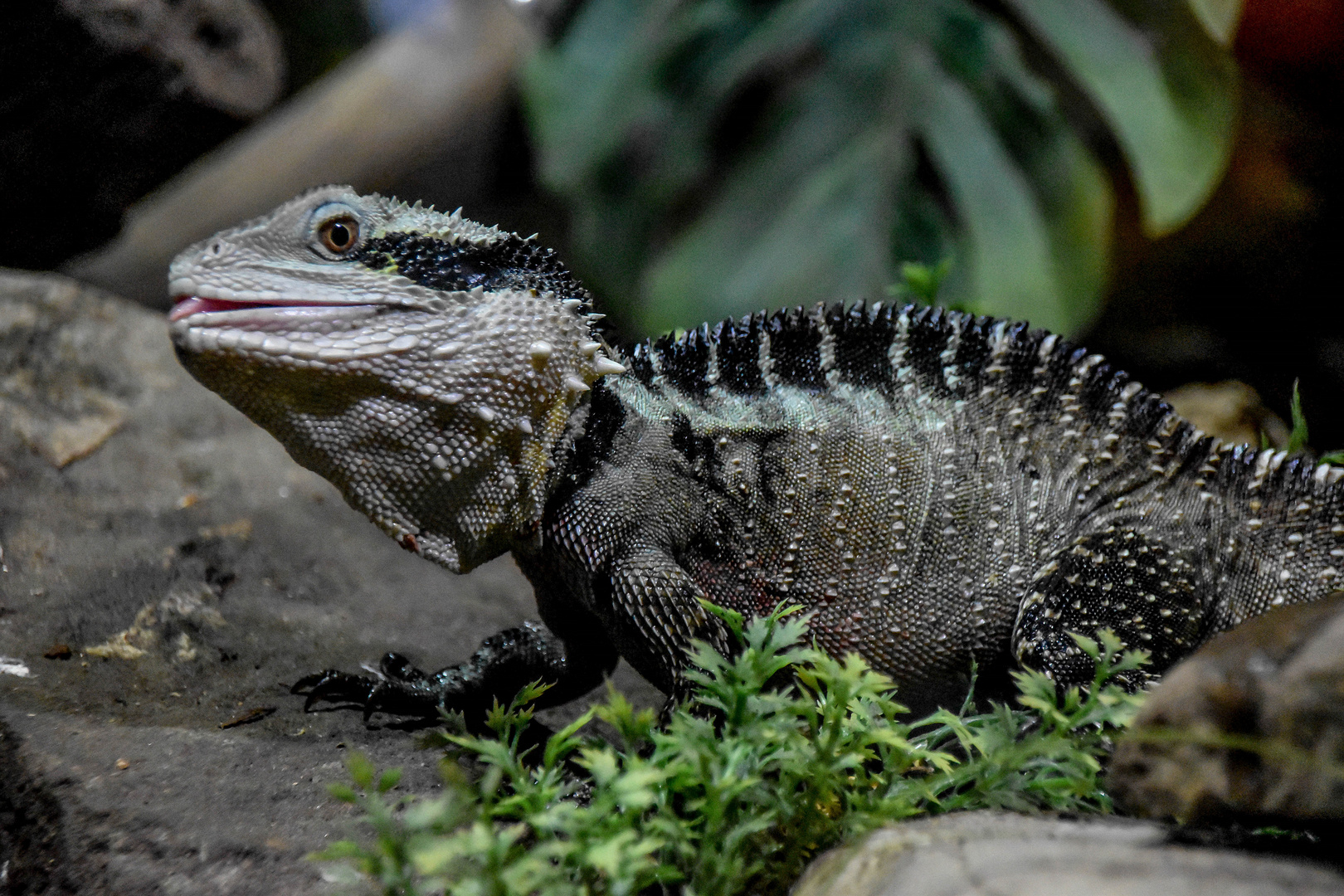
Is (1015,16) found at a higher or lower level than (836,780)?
higher

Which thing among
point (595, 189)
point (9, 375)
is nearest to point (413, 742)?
point (9, 375)

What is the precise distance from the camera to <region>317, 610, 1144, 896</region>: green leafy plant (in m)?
1.78

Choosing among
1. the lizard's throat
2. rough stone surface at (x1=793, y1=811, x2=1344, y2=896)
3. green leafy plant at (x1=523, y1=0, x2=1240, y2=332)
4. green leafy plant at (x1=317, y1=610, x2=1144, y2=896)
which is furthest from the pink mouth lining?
green leafy plant at (x1=523, y1=0, x2=1240, y2=332)

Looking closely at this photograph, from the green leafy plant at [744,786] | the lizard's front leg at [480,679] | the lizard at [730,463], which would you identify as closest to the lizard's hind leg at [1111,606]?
the lizard at [730,463]

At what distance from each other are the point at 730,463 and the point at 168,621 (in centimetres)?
190

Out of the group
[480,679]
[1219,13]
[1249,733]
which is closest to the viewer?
[1249,733]

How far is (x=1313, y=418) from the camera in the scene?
4742 millimetres

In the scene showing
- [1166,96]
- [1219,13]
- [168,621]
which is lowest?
[168,621]

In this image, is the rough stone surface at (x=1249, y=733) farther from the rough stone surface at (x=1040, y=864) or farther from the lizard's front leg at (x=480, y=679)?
the lizard's front leg at (x=480, y=679)

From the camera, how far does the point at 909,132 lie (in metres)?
5.10

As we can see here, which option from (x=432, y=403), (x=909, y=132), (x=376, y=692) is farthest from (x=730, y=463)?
(x=909, y=132)

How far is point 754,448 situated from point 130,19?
315 centimetres

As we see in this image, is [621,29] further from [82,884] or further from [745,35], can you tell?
[82,884]

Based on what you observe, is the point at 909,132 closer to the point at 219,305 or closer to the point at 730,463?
the point at 730,463
